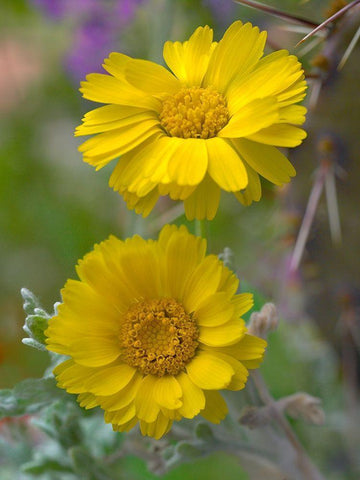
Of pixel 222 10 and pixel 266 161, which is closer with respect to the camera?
pixel 266 161

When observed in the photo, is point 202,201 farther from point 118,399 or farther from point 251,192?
point 118,399

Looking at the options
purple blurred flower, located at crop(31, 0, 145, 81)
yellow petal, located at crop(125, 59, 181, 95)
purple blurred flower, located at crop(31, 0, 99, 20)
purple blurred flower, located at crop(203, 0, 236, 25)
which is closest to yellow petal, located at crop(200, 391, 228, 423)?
yellow petal, located at crop(125, 59, 181, 95)

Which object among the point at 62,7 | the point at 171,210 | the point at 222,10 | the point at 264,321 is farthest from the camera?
the point at 62,7

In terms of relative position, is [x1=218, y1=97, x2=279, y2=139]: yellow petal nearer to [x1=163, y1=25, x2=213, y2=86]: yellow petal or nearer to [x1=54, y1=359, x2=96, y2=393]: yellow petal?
[x1=163, y1=25, x2=213, y2=86]: yellow petal

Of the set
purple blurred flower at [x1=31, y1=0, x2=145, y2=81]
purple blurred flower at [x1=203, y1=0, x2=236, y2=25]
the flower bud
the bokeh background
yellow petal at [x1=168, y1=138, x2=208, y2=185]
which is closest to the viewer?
yellow petal at [x1=168, y1=138, x2=208, y2=185]

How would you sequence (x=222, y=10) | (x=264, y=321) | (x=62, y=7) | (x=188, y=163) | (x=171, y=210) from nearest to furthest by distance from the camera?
(x=188, y=163)
(x=264, y=321)
(x=171, y=210)
(x=222, y=10)
(x=62, y=7)

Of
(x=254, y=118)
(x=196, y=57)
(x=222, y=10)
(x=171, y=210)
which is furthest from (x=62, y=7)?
(x=254, y=118)

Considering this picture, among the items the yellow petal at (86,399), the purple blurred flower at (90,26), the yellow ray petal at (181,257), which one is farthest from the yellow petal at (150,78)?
the purple blurred flower at (90,26)
